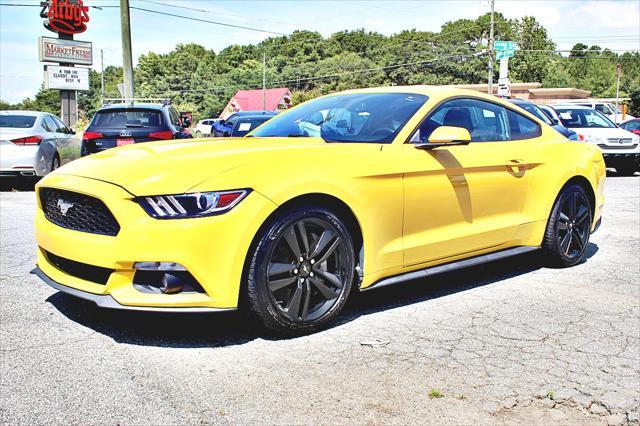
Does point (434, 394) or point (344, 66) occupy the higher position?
point (344, 66)

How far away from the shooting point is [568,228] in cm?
540

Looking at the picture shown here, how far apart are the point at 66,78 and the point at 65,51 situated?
1.04m

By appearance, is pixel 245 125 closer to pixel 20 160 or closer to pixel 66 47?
pixel 20 160

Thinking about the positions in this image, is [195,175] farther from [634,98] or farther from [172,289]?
[634,98]

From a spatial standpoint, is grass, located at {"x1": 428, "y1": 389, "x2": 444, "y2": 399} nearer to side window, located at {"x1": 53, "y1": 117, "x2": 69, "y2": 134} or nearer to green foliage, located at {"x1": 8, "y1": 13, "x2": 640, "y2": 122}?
side window, located at {"x1": 53, "y1": 117, "x2": 69, "y2": 134}

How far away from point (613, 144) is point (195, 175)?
13862 mm

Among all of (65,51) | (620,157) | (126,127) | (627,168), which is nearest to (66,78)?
(65,51)

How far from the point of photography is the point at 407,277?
410 centimetres

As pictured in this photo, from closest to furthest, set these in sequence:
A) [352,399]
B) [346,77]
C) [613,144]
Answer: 1. [352,399]
2. [613,144]
3. [346,77]

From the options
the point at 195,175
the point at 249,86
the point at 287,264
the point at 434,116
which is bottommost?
the point at 287,264

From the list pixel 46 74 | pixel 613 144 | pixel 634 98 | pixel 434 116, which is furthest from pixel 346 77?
pixel 434 116

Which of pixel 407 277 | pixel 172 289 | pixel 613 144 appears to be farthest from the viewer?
pixel 613 144

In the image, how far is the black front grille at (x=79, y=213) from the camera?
3.37 m

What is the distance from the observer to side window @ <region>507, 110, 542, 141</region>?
16.6ft
